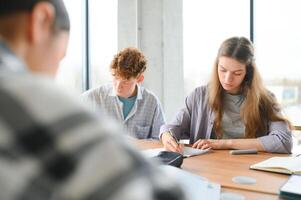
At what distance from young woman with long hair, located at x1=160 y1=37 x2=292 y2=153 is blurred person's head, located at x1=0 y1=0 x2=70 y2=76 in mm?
1510

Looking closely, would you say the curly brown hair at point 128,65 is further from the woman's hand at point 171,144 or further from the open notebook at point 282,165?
the open notebook at point 282,165

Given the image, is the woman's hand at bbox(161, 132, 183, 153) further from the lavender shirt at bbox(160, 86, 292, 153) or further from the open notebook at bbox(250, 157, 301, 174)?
the open notebook at bbox(250, 157, 301, 174)

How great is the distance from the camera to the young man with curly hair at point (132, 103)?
2.32 meters

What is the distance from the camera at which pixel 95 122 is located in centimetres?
32

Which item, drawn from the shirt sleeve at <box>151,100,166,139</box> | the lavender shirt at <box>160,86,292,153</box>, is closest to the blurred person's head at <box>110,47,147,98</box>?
the shirt sleeve at <box>151,100,166,139</box>

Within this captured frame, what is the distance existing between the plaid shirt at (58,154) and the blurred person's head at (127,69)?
1.90 meters

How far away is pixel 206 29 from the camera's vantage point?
3.47m

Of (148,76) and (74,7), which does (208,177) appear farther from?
(74,7)

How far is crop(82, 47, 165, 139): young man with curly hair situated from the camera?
2316mm

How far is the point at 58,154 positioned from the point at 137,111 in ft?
6.97

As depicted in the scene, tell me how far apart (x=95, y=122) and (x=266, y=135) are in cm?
183

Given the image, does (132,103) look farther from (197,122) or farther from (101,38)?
(101,38)

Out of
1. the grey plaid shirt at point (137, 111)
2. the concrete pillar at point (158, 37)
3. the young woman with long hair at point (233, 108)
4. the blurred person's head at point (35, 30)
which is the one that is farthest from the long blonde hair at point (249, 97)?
the blurred person's head at point (35, 30)

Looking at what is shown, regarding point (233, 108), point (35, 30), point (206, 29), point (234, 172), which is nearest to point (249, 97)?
point (233, 108)
